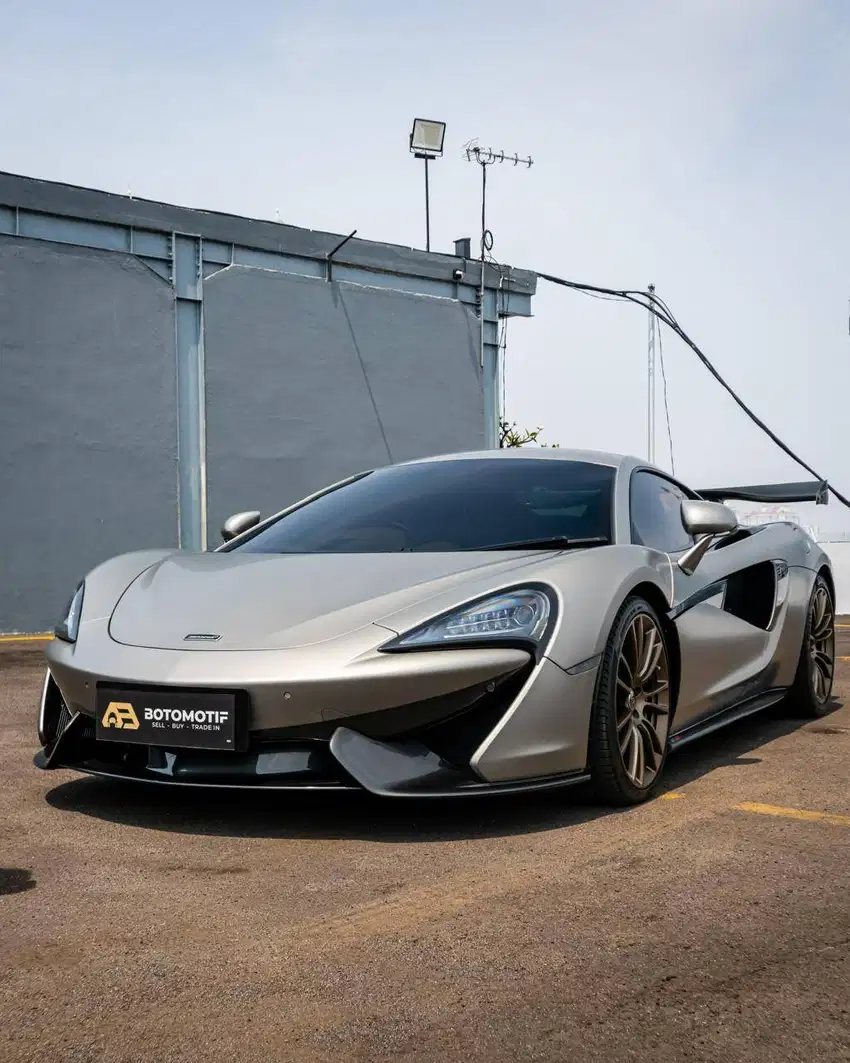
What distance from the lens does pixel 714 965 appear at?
242 cm

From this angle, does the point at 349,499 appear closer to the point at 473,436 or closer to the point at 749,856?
the point at 749,856

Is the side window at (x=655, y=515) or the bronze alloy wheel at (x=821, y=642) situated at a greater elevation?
the side window at (x=655, y=515)

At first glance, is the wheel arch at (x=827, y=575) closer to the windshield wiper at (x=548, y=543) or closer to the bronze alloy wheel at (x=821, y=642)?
the bronze alloy wheel at (x=821, y=642)

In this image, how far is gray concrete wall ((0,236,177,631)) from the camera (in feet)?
50.3

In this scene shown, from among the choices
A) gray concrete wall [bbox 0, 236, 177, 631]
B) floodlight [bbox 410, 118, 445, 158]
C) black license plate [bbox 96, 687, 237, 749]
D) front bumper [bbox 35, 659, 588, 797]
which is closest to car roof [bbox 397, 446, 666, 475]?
front bumper [bbox 35, 659, 588, 797]

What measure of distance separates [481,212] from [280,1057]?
1992 centimetres

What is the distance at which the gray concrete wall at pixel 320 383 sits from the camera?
17.2 meters

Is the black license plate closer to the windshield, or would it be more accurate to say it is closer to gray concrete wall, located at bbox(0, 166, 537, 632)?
the windshield

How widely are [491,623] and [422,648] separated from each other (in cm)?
23

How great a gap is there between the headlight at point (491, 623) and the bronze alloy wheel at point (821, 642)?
2.66m

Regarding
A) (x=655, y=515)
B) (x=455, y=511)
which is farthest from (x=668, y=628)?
(x=455, y=511)

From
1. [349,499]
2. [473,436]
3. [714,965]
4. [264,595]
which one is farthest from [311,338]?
[714,965]

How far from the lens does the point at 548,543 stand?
4270 mm

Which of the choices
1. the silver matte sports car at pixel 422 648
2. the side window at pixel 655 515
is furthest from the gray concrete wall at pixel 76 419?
the side window at pixel 655 515
